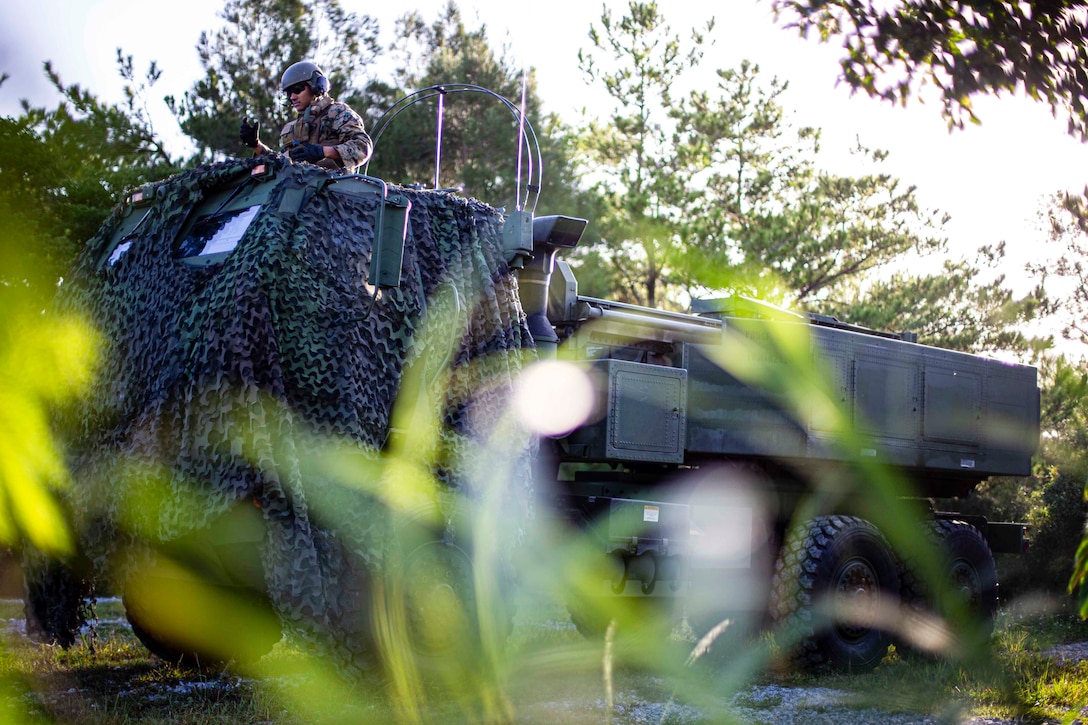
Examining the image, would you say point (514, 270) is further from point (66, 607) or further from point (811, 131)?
point (811, 131)

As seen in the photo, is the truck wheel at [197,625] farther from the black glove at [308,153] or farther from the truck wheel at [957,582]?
the truck wheel at [957,582]

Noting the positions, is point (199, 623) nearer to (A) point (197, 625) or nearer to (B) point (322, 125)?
(A) point (197, 625)

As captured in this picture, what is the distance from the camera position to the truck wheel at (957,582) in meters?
9.27

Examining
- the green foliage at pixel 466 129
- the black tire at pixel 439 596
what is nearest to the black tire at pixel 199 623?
the black tire at pixel 439 596

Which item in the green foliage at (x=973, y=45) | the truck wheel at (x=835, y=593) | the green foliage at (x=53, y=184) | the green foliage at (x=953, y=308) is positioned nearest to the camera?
the green foliage at (x=973, y=45)

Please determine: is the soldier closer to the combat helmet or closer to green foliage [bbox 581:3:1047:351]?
the combat helmet

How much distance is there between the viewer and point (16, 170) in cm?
1429

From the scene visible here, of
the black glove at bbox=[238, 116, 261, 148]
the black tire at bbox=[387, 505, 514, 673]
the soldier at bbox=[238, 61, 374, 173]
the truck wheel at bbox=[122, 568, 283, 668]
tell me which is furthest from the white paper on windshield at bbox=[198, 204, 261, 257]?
the truck wheel at bbox=[122, 568, 283, 668]

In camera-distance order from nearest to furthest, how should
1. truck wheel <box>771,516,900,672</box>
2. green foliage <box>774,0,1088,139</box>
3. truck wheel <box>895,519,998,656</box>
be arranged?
green foliage <box>774,0,1088,139</box> → truck wheel <box>771,516,900,672</box> → truck wheel <box>895,519,998,656</box>

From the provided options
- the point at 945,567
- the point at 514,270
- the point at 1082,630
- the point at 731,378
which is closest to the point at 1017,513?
the point at 1082,630

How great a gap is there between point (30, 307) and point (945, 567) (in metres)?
9.43

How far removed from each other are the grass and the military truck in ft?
1.07

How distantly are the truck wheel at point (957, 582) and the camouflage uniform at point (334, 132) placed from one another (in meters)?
5.45

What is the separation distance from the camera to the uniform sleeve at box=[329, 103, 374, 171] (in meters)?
6.98
